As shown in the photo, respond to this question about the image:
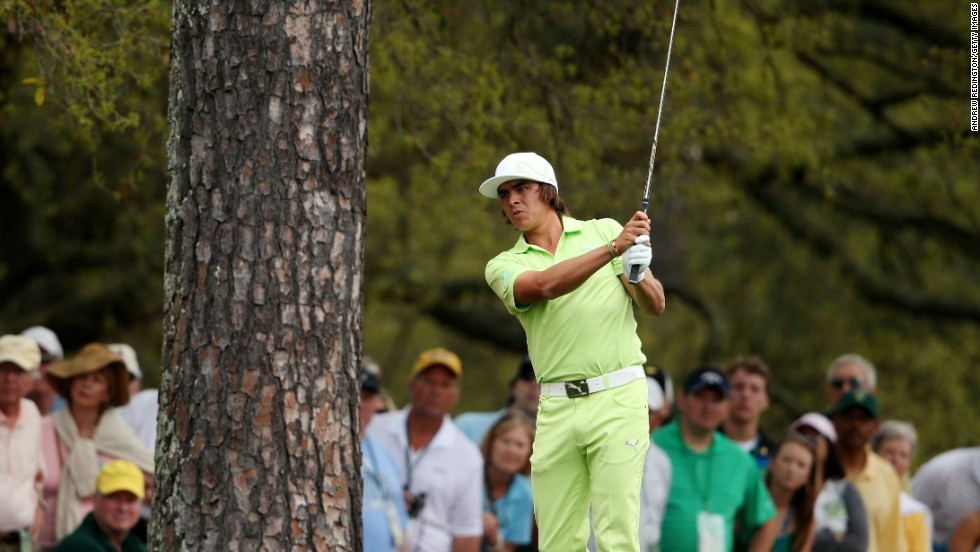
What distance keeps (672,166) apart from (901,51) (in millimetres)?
5161

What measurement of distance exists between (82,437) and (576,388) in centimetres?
373

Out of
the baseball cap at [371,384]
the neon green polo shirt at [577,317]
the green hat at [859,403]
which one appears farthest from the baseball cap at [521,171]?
the green hat at [859,403]

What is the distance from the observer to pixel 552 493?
6.63 meters

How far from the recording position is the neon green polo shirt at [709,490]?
9383mm

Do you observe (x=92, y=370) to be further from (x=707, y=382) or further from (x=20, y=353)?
(x=707, y=382)

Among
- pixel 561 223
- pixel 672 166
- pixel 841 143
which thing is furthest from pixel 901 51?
pixel 561 223

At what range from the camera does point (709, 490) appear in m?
9.44

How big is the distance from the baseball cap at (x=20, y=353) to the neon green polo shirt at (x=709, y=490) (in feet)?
11.3

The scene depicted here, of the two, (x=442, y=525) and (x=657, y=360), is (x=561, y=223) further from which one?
(x=657, y=360)

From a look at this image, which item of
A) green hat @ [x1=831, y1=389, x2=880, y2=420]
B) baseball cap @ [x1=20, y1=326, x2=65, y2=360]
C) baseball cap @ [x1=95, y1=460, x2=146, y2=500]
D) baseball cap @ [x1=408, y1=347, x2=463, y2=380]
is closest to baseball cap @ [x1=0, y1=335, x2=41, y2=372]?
baseball cap @ [x1=95, y1=460, x2=146, y2=500]

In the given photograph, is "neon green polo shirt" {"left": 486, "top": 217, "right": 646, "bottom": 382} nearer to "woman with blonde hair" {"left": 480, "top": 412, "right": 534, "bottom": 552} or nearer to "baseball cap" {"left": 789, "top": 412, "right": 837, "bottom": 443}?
"woman with blonde hair" {"left": 480, "top": 412, "right": 534, "bottom": 552}

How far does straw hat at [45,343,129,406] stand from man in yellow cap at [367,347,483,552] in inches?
55.4

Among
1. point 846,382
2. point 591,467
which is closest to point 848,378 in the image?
point 846,382

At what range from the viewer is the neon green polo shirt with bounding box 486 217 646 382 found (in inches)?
258
